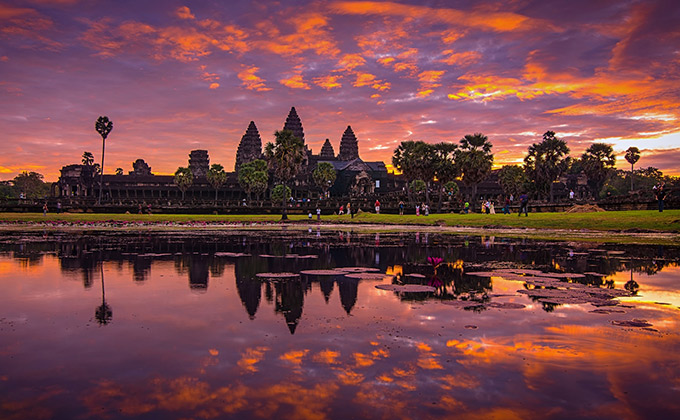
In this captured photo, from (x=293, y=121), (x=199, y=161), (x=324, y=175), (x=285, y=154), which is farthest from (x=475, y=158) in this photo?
(x=199, y=161)

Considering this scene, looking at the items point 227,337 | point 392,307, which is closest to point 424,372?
point 227,337

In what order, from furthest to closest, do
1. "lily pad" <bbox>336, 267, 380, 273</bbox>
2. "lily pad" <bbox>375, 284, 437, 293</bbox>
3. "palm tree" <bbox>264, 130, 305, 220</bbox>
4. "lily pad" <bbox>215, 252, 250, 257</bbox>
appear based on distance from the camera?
"palm tree" <bbox>264, 130, 305, 220</bbox> → "lily pad" <bbox>215, 252, 250, 257</bbox> → "lily pad" <bbox>336, 267, 380, 273</bbox> → "lily pad" <bbox>375, 284, 437, 293</bbox>

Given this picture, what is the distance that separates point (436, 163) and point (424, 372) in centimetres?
6866

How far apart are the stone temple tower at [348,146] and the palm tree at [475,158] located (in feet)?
291

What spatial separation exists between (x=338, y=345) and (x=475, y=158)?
234 ft

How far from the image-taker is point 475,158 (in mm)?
73250

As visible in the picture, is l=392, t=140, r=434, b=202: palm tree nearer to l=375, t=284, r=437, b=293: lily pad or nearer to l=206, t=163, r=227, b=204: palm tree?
l=206, t=163, r=227, b=204: palm tree

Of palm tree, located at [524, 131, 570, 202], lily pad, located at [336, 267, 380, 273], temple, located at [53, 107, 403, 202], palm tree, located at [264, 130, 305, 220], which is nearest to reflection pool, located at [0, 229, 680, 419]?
lily pad, located at [336, 267, 380, 273]

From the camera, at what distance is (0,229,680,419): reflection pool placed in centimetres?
372

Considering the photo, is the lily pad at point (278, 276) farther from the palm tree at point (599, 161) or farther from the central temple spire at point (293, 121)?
the central temple spire at point (293, 121)

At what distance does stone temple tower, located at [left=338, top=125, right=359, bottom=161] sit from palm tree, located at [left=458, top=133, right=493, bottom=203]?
88.8m

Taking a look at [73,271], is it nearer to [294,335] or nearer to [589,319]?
[294,335]

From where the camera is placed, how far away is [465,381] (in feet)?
13.6

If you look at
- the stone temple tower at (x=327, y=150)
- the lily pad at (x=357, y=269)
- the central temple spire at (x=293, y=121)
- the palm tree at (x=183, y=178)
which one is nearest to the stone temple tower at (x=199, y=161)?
the central temple spire at (x=293, y=121)
